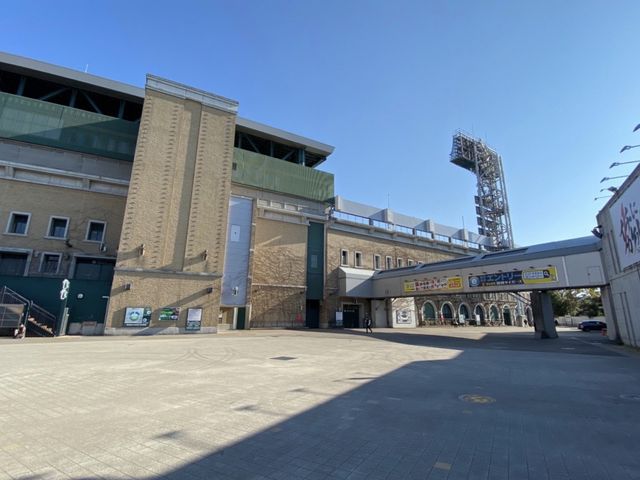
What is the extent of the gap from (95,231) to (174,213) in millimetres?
7736

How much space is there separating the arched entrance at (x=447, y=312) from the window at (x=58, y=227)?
1713 inches

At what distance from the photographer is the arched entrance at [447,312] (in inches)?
1763

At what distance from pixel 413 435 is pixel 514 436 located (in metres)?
1.44

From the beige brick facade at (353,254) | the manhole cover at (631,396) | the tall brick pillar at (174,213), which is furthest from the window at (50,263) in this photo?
the manhole cover at (631,396)

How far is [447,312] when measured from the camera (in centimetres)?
4519

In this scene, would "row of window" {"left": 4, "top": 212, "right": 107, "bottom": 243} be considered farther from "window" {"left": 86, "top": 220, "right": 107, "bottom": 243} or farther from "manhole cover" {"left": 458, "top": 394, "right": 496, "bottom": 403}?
"manhole cover" {"left": 458, "top": 394, "right": 496, "bottom": 403}

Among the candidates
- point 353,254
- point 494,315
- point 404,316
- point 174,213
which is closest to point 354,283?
point 353,254

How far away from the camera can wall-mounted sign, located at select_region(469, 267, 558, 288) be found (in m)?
21.3

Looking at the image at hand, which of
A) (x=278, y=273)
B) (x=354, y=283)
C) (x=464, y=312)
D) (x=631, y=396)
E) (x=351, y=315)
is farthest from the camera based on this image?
(x=464, y=312)

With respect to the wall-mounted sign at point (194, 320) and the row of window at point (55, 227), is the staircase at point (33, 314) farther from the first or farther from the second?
the wall-mounted sign at point (194, 320)

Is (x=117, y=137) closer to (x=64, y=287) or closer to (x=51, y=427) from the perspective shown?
(x=64, y=287)

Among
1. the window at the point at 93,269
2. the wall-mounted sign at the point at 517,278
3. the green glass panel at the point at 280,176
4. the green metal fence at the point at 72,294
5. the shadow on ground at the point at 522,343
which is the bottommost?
the shadow on ground at the point at 522,343

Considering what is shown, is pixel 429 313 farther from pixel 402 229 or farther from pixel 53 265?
pixel 53 265

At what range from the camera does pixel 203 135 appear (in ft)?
94.1
